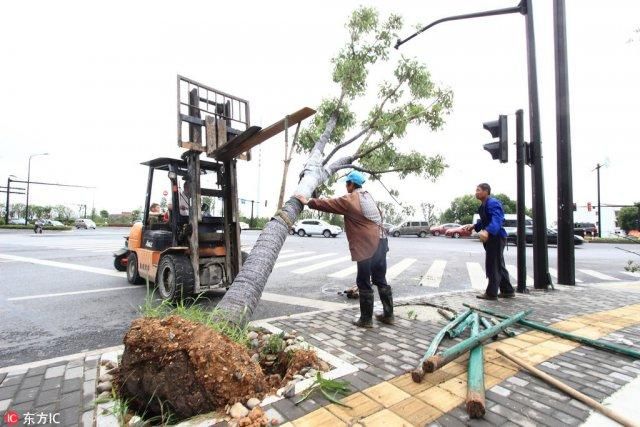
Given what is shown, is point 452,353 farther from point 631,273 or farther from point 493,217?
point 631,273

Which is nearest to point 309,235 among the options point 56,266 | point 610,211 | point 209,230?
point 56,266

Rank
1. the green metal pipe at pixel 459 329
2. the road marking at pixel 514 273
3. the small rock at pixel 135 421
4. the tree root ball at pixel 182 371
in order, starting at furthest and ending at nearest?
1. the road marking at pixel 514 273
2. the green metal pipe at pixel 459 329
3. the tree root ball at pixel 182 371
4. the small rock at pixel 135 421

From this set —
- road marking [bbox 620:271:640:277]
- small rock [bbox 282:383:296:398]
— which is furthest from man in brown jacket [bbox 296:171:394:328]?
road marking [bbox 620:271:640:277]

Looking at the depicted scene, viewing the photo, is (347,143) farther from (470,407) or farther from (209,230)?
(470,407)

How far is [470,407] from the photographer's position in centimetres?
227

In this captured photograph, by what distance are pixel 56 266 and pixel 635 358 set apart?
1246 centimetres

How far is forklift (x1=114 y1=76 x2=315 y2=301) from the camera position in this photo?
543 centimetres

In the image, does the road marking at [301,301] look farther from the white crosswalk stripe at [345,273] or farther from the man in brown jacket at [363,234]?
the white crosswalk stripe at [345,273]

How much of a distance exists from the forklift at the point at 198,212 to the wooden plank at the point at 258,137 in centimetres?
1

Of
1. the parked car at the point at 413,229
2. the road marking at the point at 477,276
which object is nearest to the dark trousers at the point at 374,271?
the road marking at the point at 477,276

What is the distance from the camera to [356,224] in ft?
13.9

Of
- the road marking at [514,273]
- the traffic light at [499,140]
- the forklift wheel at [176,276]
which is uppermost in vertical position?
the traffic light at [499,140]

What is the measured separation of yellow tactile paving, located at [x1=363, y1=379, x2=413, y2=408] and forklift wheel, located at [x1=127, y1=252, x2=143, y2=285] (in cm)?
616

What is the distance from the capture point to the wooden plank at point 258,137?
165 inches
